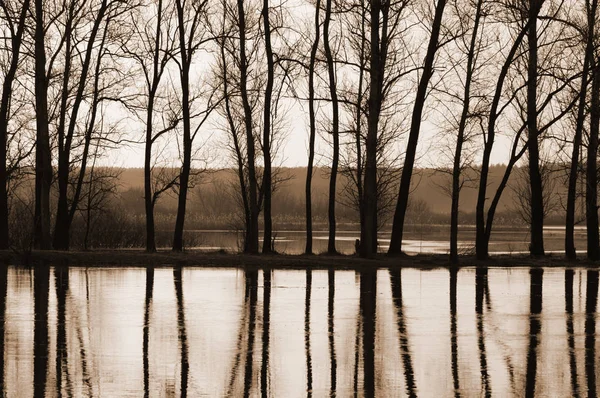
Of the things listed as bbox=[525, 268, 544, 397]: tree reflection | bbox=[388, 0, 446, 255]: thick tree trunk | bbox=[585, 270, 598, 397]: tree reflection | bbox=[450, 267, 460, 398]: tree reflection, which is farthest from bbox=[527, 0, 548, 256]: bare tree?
bbox=[450, 267, 460, 398]: tree reflection

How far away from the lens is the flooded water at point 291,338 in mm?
11820

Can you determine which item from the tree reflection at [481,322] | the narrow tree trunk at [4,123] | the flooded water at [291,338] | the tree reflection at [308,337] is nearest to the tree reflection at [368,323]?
the flooded water at [291,338]

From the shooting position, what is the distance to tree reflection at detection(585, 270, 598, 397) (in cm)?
1221

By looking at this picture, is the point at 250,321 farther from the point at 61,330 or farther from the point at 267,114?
the point at 267,114

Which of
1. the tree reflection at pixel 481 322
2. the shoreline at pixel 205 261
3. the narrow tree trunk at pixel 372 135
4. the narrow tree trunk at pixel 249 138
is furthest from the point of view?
the narrow tree trunk at pixel 249 138

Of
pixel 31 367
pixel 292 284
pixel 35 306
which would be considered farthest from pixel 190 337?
pixel 292 284

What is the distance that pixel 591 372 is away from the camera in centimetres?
1280

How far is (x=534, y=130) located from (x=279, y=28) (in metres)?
11.3

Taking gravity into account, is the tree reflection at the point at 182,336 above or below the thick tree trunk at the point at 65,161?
below

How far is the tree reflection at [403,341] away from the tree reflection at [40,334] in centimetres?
421

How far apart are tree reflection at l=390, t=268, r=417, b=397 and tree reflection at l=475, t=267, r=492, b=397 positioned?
0.85 meters

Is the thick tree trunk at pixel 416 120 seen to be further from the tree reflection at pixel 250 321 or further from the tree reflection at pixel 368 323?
the tree reflection at pixel 250 321

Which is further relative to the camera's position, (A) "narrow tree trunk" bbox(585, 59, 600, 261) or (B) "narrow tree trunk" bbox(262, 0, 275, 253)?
(B) "narrow tree trunk" bbox(262, 0, 275, 253)

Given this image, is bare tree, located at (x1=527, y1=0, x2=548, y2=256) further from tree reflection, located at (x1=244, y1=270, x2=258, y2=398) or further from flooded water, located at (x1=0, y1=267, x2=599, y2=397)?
tree reflection, located at (x1=244, y1=270, x2=258, y2=398)
